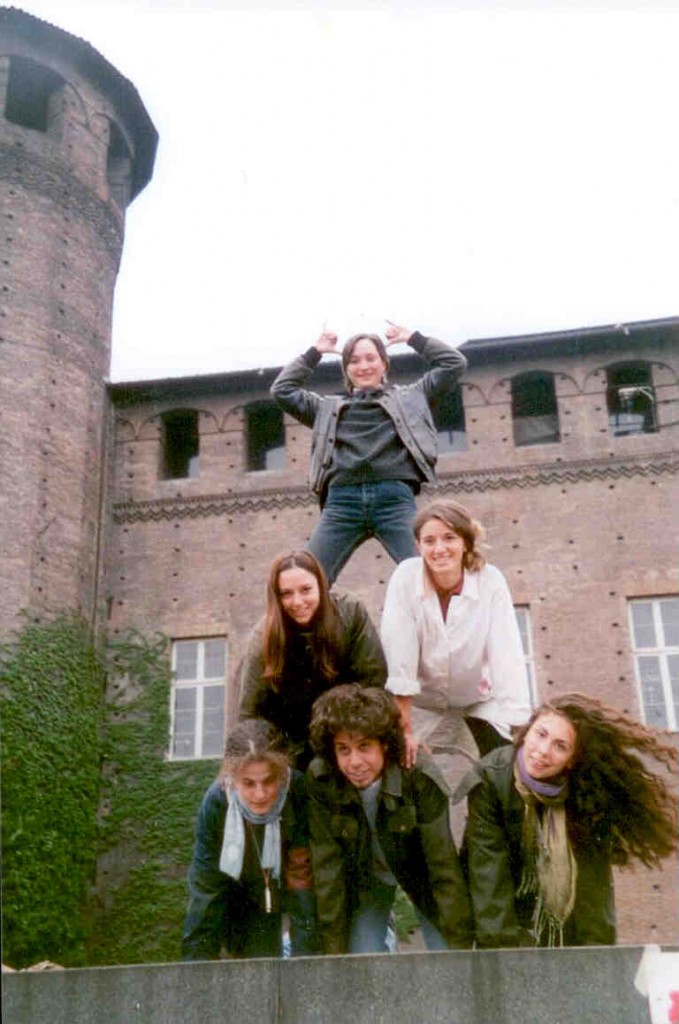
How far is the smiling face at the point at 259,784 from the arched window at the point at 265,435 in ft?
47.1

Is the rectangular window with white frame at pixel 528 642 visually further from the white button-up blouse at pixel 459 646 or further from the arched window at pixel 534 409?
the white button-up blouse at pixel 459 646

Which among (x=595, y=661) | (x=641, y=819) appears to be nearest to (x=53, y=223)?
(x=595, y=661)

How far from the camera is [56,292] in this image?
1812 cm

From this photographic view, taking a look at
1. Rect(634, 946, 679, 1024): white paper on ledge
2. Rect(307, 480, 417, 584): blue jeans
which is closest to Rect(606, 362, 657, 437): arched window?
Rect(307, 480, 417, 584): blue jeans

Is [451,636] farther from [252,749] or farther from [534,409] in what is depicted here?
[534,409]

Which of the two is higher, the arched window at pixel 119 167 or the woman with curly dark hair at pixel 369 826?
the arched window at pixel 119 167

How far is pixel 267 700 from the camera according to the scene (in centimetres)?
560

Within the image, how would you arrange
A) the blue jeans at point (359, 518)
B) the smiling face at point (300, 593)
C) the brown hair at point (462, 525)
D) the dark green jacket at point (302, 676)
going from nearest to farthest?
the smiling face at point (300, 593) → the dark green jacket at point (302, 676) → the brown hair at point (462, 525) → the blue jeans at point (359, 518)

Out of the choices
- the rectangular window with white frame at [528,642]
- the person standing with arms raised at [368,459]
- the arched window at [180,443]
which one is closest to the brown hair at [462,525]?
the person standing with arms raised at [368,459]

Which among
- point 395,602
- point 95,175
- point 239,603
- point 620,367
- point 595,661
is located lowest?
point 395,602

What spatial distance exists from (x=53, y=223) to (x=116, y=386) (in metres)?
2.73

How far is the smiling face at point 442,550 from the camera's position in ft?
18.4

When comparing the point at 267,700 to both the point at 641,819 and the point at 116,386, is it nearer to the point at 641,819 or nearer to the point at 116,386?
the point at 641,819

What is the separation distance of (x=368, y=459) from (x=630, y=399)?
13.0m
